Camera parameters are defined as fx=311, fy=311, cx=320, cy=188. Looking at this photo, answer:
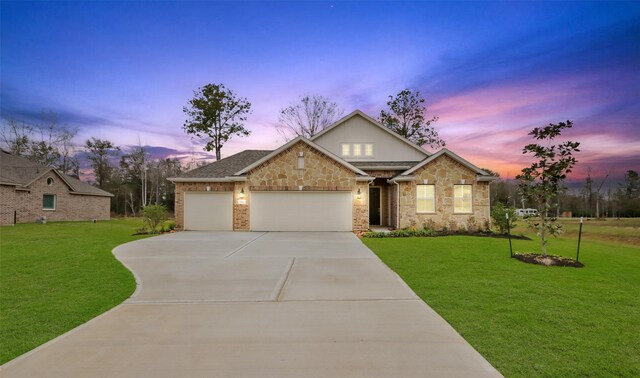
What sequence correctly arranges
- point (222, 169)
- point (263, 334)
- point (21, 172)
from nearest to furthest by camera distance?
point (263, 334) < point (222, 169) < point (21, 172)

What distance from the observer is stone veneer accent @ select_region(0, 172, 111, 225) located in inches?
809

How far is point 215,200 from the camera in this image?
16922 millimetres

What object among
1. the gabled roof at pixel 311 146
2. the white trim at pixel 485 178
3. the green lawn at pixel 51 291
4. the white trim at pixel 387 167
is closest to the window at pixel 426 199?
the white trim at pixel 387 167

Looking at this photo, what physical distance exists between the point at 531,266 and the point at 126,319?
28.9 feet

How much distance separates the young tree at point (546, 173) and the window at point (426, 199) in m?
7.06

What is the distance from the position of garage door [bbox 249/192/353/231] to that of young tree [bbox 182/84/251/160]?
1710 cm

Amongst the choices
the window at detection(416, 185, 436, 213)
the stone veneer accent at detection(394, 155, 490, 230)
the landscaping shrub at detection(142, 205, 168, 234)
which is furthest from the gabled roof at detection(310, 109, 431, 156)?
the landscaping shrub at detection(142, 205, 168, 234)

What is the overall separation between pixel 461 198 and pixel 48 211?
29646 millimetres

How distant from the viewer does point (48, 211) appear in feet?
79.6

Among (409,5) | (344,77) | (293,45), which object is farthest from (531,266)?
(344,77)

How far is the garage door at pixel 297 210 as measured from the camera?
53.4 ft

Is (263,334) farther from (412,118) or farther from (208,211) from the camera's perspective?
(412,118)

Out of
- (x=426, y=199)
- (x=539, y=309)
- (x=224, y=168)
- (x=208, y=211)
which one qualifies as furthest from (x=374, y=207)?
(x=539, y=309)

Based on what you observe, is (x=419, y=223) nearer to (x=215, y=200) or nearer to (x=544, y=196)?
(x=544, y=196)
